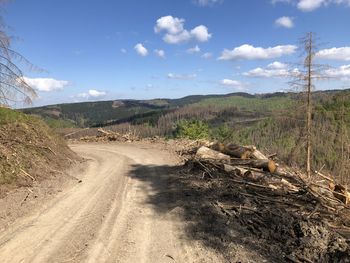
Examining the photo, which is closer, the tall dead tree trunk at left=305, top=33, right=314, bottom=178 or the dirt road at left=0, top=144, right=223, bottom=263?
the dirt road at left=0, top=144, right=223, bottom=263

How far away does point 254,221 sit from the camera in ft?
30.0

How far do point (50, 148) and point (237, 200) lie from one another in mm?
9754

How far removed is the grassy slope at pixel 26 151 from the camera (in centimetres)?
1306

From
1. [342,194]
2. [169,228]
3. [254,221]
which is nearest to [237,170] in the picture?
[342,194]

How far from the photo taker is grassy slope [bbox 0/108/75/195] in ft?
42.9

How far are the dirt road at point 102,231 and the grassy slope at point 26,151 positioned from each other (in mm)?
1728

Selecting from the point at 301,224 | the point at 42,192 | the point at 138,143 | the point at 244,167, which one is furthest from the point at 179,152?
the point at 301,224

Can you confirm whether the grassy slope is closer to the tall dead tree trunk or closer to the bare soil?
the bare soil

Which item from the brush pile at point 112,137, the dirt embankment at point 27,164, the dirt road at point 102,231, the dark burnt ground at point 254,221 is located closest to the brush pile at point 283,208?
the dark burnt ground at point 254,221

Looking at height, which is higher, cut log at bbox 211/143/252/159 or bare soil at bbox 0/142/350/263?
cut log at bbox 211/143/252/159

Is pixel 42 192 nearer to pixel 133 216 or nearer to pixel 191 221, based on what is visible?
pixel 133 216

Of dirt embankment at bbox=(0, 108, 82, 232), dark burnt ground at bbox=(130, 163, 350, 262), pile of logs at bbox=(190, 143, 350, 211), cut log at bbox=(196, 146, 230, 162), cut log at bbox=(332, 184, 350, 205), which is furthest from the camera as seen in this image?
cut log at bbox=(196, 146, 230, 162)

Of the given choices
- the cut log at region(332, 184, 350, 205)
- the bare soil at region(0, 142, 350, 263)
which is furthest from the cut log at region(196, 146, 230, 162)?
the cut log at region(332, 184, 350, 205)

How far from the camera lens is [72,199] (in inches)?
475
